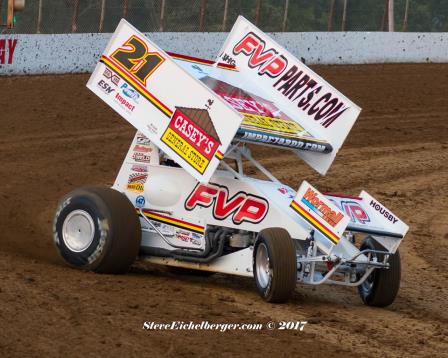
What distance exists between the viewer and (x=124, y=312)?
8.72 metres

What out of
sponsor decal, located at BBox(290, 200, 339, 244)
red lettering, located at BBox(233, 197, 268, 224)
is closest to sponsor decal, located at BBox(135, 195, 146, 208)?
red lettering, located at BBox(233, 197, 268, 224)

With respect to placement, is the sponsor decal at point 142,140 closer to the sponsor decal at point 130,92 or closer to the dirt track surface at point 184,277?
the sponsor decal at point 130,92

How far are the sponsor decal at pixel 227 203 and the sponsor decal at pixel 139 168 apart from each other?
1.99 feet

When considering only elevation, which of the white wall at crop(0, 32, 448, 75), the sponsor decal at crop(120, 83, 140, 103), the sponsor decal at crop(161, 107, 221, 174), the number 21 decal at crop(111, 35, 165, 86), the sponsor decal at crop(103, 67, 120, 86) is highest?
the white wall at crop(0, 32, 448, 75)

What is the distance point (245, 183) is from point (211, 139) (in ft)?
1.87

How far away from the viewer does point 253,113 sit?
35.3ft

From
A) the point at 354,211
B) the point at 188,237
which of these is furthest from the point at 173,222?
the point at 354,211

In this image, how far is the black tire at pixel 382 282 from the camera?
32.9 feet

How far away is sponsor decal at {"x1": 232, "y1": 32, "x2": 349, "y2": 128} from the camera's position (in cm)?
1112

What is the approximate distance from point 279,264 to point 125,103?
252 cm

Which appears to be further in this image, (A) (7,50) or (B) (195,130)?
(A) (7,50)

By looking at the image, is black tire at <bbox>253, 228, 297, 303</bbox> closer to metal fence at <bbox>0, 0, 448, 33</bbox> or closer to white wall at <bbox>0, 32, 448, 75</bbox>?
white wall at <bbox>0, 32, 448, 75</bbox>

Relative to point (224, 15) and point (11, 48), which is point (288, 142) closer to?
point (11, 48)

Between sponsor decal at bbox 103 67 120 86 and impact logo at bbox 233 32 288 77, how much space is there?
1.56 m
